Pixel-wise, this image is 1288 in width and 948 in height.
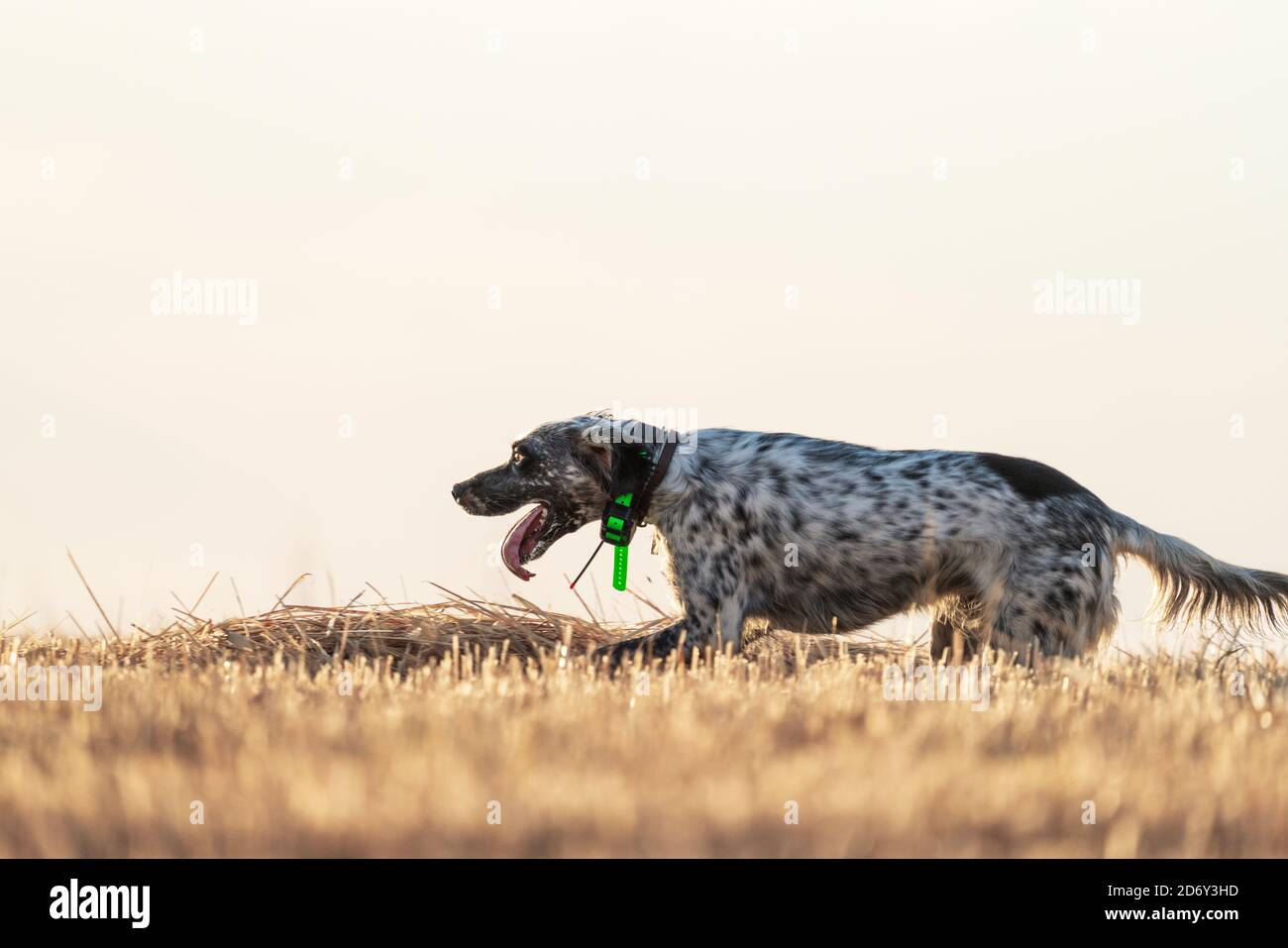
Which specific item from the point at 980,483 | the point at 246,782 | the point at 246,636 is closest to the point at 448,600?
the point at 246,636

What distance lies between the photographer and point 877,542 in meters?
6.79

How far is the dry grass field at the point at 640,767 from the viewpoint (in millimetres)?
3309

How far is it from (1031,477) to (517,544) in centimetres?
263

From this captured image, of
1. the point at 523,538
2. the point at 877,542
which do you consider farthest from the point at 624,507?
the point at 877,542

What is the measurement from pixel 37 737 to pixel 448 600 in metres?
3.49

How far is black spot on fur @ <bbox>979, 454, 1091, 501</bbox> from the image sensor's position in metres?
6.83

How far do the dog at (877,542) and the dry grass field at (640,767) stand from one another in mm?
756
